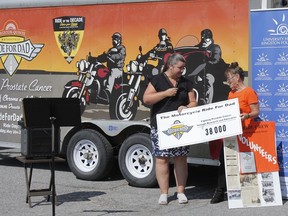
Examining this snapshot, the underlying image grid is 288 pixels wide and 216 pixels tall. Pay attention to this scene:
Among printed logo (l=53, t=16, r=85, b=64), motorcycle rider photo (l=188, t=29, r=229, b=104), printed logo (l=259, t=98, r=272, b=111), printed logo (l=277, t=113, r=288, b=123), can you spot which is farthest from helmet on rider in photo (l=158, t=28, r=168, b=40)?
Answer: printed logo (l=277, t=113, r=288, b=123)

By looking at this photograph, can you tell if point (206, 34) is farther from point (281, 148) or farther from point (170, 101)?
point (281, 148)

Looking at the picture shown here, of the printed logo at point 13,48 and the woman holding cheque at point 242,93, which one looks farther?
the printed logo at point 13,48

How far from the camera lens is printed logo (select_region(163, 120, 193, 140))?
8.06 meters

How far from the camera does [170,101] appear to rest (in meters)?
8.20

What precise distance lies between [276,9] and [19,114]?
4487mm

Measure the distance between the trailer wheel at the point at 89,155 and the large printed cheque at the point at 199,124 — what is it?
1854 mm

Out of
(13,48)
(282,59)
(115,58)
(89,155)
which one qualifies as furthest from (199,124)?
(13,48)

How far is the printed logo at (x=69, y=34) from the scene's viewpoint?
9891 mm

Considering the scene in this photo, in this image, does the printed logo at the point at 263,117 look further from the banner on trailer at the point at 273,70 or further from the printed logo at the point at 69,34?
the printed logo at the point at 69,34

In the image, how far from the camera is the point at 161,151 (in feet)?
27.0

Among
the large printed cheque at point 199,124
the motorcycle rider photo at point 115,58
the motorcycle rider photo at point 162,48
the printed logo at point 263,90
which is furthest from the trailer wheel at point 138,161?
the printed logo at point 263,90

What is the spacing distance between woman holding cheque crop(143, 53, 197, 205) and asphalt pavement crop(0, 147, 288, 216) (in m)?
0.33

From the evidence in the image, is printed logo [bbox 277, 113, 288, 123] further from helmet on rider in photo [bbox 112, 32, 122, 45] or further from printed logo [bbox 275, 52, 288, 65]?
helmet on rider in photo [bbox 112, 32, 122, 45]

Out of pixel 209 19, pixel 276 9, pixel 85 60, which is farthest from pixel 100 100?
pixel 276 9
